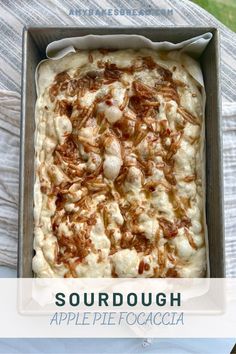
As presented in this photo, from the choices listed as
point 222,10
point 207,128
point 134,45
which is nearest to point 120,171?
point 207,128

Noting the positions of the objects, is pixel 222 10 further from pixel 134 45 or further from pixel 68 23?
pixel 68 23

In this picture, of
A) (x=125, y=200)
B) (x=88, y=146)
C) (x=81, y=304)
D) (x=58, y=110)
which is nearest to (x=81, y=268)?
(x=81, y=304)

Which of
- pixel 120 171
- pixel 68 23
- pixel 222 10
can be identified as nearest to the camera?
pixel 120 171

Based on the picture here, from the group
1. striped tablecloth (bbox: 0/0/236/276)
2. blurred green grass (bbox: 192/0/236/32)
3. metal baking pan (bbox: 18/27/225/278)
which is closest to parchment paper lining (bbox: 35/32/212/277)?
metal baking pan (bbox: 18/27/225/278)

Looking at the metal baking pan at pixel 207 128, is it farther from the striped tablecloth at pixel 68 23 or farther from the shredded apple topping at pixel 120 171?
the striped tablecloth at pixel 68 23

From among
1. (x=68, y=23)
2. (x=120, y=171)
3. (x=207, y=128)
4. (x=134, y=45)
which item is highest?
(x=68, y=23)

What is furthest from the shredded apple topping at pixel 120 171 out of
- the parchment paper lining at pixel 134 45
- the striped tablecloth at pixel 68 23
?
the striped tablecloth at pixel 68 23
